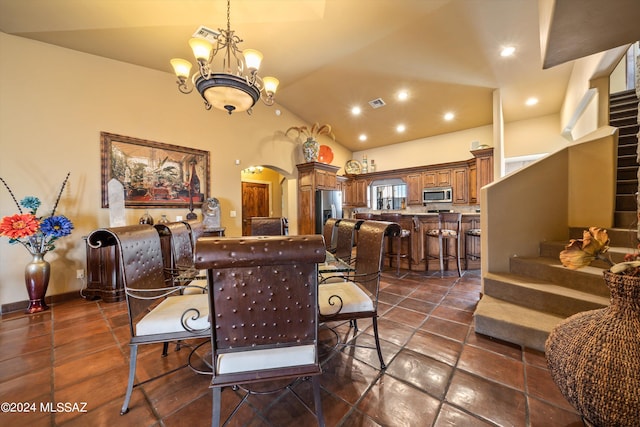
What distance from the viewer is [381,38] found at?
320cm

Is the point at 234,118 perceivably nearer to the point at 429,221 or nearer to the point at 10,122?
the point at 10,122

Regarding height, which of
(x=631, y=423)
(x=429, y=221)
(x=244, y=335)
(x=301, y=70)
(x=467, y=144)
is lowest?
(x=631, y=423)

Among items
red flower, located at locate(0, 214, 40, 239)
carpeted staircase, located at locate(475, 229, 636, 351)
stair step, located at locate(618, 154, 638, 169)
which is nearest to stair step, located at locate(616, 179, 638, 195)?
stair step, located at locate(618, 154, 638, 169)

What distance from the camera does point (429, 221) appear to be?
391 cm

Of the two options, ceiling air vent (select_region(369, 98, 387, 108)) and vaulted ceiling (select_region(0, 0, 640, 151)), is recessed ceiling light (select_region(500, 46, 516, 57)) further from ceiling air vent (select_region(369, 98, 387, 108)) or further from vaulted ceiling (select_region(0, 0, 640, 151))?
ceiling air vent (select_region(369, 98, 387, 108))

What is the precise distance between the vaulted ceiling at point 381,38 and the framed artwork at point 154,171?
105 cm

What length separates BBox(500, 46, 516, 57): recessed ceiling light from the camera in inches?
122

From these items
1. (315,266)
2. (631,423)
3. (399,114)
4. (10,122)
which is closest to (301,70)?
(399,114)

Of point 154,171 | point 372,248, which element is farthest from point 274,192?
point 372,248

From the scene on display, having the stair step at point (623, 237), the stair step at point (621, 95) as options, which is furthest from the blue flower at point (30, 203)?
the stair step at point (621, 95)

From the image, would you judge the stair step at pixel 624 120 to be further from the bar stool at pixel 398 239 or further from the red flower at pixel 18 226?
the red flower at pixel 18 226

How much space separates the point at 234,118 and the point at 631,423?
5270 mm

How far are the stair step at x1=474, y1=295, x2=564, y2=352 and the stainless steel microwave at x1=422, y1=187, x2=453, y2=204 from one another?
3.73m

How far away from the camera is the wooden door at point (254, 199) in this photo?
7.17m
